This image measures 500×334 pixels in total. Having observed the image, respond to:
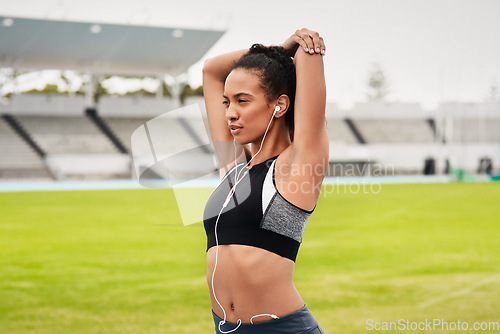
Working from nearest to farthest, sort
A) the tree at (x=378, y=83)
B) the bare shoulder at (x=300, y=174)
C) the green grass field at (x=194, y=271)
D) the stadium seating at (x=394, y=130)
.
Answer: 1. the bare shoulder at (x=300, y=174)
2. the green grass field at (x=194, y=271)
3. the stadium seating at (x=394, y=130)
4. the tree at (x=378, y=83)

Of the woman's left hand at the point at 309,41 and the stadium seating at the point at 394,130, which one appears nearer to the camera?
the woman's left hand at the point at 309,41

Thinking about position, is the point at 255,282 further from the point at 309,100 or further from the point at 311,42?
the point at 311,42

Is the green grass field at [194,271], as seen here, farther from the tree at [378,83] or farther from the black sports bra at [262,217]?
the tree at [378,83]

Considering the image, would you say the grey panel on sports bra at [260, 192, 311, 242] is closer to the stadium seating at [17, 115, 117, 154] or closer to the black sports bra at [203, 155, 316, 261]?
the black sports bra at [203, 155, 316, 261]

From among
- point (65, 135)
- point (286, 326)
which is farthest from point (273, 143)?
point (65, 135)

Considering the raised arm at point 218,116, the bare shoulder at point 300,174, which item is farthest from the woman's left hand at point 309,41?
the raised arm at point 218,116

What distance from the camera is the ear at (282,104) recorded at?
1725 millimetres

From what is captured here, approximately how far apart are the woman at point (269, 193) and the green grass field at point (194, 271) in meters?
0.33

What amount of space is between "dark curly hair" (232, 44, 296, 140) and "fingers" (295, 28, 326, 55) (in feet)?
0.26

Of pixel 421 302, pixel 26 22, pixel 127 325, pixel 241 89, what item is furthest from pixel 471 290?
pixel 26 22

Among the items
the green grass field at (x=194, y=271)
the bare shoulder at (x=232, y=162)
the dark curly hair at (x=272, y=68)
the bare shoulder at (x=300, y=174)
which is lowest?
the green grass field at (x=194, y=271)

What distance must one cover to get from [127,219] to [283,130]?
1096 cm

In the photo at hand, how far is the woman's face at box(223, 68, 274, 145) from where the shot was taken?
66.5 inches

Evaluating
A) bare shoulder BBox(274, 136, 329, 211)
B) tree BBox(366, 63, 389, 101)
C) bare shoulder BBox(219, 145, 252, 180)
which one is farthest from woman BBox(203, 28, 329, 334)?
tree BBox(366, 63, 389, 101)
